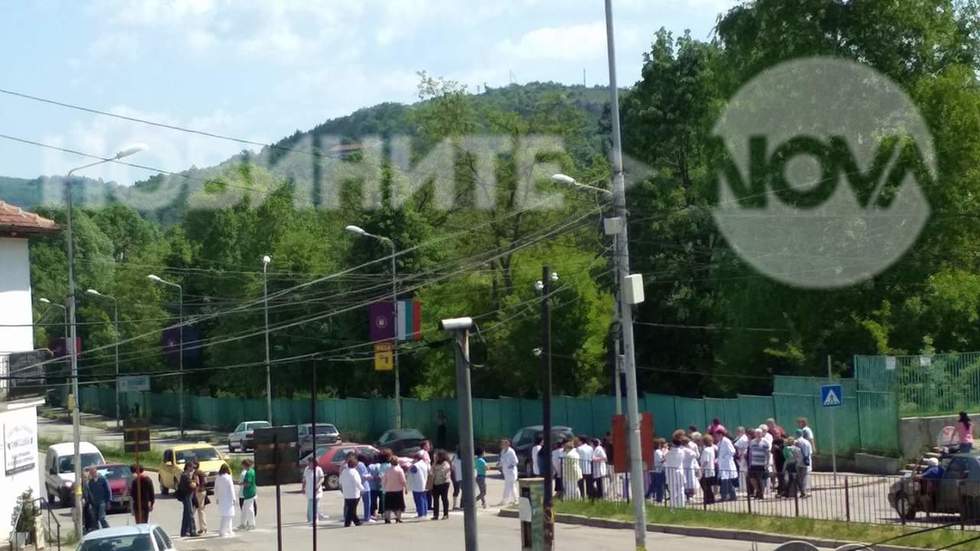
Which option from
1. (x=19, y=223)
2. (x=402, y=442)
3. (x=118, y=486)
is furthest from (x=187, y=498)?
(x=402, y=442)

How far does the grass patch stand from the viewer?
2111 cm

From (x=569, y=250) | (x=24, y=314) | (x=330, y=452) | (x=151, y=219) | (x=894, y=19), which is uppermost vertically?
(x=151, y=219)

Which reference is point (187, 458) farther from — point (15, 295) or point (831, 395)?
point (831, 395)

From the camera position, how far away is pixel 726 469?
95.7ft

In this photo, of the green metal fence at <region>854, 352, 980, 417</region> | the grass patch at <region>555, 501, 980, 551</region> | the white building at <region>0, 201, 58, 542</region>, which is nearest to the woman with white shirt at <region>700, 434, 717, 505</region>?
the grass patch at <region>555, 501, 980, 551</region>

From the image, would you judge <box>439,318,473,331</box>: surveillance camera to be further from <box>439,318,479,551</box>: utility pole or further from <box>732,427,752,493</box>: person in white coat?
<box>732,427,752,493</box>: person in white coat

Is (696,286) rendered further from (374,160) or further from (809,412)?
(374,160)

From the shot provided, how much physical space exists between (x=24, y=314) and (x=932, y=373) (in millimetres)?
23634

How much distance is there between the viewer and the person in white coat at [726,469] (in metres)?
29.0

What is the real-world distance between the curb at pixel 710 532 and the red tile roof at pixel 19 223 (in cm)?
1431

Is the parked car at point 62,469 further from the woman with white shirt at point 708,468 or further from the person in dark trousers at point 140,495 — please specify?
the woman with white shirt at point 708,468

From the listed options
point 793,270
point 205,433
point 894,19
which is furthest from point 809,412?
point 205,433

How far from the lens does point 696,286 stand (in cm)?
5641

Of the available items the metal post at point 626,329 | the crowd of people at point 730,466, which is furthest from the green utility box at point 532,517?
the crowd of people at point 730,466
